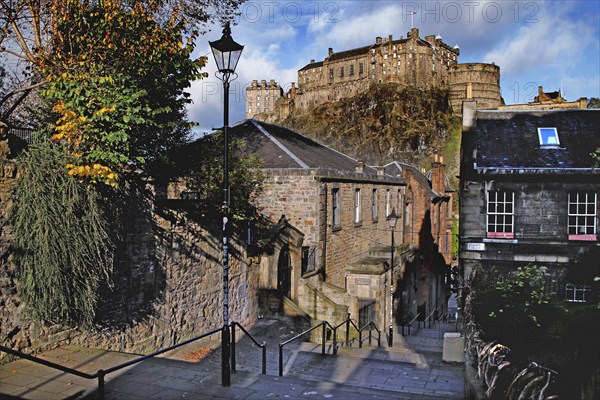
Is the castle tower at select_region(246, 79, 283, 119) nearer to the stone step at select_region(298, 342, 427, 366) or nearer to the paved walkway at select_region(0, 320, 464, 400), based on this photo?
the stone step at select_region(298, 342, 427, 366)

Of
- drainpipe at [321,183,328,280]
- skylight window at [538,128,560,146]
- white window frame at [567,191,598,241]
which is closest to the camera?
drainpipe at [321,183,328,280]

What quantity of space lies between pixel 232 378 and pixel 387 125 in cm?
7530

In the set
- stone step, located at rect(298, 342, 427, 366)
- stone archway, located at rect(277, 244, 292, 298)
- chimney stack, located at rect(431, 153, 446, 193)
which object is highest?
chimney stack, located at rect(431, 153, 446, 193)

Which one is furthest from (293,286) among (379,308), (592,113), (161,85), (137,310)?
(592,113)

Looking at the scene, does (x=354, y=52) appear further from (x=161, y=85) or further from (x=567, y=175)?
(x=161, y=85)

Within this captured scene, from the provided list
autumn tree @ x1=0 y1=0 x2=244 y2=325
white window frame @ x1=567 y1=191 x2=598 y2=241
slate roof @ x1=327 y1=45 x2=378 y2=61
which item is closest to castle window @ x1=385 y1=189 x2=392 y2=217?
white window frame @ x1=567 y1=191 x2=598 y2=241

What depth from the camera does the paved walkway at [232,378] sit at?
25.2 ft

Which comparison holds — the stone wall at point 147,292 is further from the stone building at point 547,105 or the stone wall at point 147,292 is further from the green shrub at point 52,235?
the stone building at point 547,105

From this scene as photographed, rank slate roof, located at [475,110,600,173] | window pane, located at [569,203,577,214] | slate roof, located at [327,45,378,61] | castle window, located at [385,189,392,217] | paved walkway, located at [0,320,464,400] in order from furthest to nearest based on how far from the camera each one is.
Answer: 1. slate roof, located at [327,45,378,61]
2. castle window, located at [385,189,392,217]
3. slate roof, located at [475,110,600,173]
4. window pane, located at [569,203,577,214]
5. paved walkway, located at [0,320,464,400]

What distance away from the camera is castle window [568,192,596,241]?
19844mm

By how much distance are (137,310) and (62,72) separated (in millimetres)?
5237

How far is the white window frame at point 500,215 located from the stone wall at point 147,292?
1116cm

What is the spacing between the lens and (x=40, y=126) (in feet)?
36.6

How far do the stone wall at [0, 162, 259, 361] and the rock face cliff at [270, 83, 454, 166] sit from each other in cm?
6230
